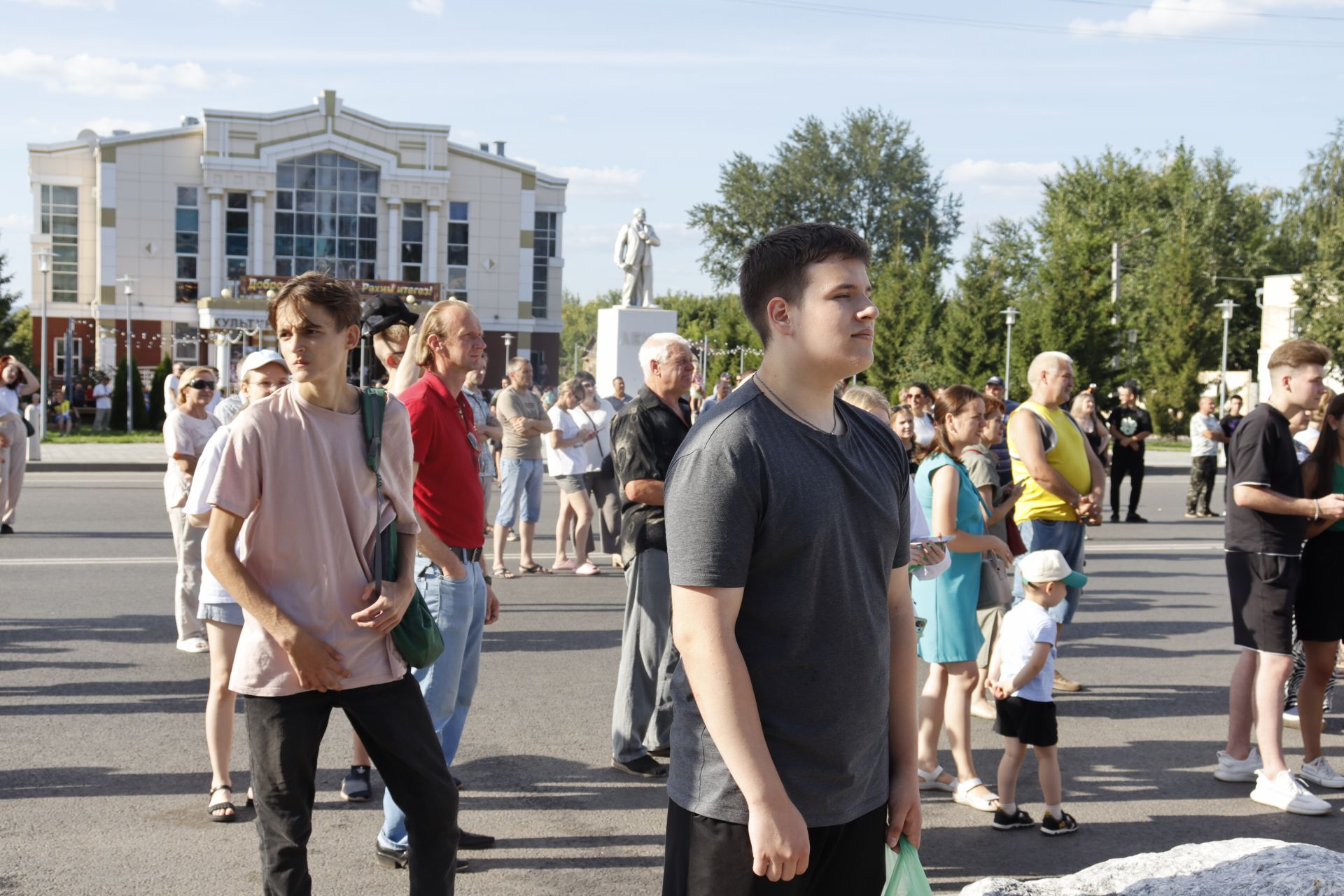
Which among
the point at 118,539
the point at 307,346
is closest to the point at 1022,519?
the point at 307,346

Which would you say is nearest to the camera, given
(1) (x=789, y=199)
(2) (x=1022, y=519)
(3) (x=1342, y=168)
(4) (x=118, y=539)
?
(2) (x=1022, y=519)

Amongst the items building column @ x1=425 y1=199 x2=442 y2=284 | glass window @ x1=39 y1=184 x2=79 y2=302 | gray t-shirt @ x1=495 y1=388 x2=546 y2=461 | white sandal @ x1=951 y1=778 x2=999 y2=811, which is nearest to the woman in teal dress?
white sandal @ x1=951 y1=778 x2=999 y2=811

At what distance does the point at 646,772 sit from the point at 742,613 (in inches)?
139

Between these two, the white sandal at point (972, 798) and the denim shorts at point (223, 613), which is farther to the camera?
the white sandal at point (972, 798)

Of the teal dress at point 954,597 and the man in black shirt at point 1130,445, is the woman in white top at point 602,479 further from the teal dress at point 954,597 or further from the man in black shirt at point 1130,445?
the man in black shirt at point 1130,445

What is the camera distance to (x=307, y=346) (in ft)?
11.1

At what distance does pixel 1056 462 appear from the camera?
6.96m

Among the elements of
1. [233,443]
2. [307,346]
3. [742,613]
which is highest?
[307,346]

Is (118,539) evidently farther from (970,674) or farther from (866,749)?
(866,749)

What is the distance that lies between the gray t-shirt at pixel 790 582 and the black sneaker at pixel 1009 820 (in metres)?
2.79

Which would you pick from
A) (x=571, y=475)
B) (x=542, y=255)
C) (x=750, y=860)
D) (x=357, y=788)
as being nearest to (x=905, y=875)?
(x=750, y=860)

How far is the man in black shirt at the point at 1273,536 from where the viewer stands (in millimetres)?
5395

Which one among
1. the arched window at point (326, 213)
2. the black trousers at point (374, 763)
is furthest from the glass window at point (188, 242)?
the black trousers at point (374, 763)

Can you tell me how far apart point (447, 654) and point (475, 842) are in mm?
816
